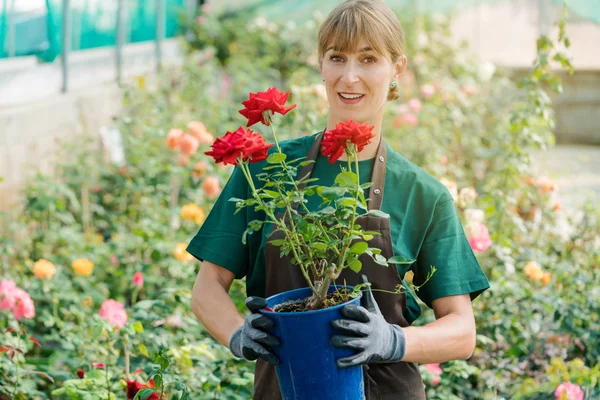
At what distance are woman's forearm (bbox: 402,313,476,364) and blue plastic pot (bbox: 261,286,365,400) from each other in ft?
0.44

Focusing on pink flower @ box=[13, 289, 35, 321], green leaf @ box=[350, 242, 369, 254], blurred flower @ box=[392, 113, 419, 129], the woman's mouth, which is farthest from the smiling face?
blurred flower @ box=[392, 113, 419, 129]

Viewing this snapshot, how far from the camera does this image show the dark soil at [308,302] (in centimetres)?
146

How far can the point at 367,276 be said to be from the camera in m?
1.67

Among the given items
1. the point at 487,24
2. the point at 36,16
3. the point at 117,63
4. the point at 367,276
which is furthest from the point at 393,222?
the point at 487,24

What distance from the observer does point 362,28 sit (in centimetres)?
168

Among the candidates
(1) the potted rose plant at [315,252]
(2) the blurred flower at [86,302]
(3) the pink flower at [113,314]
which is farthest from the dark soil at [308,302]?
(2) the blurred flower at [86,302]

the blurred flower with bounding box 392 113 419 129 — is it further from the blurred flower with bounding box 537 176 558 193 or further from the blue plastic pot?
the blue plastic pot

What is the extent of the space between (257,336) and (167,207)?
2.67 m

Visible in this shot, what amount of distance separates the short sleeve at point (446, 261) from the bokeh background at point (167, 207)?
0.56 m

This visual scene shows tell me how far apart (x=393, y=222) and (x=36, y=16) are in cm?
360

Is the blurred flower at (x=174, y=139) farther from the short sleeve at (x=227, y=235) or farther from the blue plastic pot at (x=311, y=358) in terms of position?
the blue plastic pot at (x=311, y=358)

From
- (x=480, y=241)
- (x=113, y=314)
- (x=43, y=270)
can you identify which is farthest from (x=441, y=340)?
(x=43, y=270)

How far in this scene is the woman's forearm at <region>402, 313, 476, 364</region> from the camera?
158cm

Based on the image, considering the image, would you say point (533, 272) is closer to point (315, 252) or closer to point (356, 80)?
point (356, 80)
